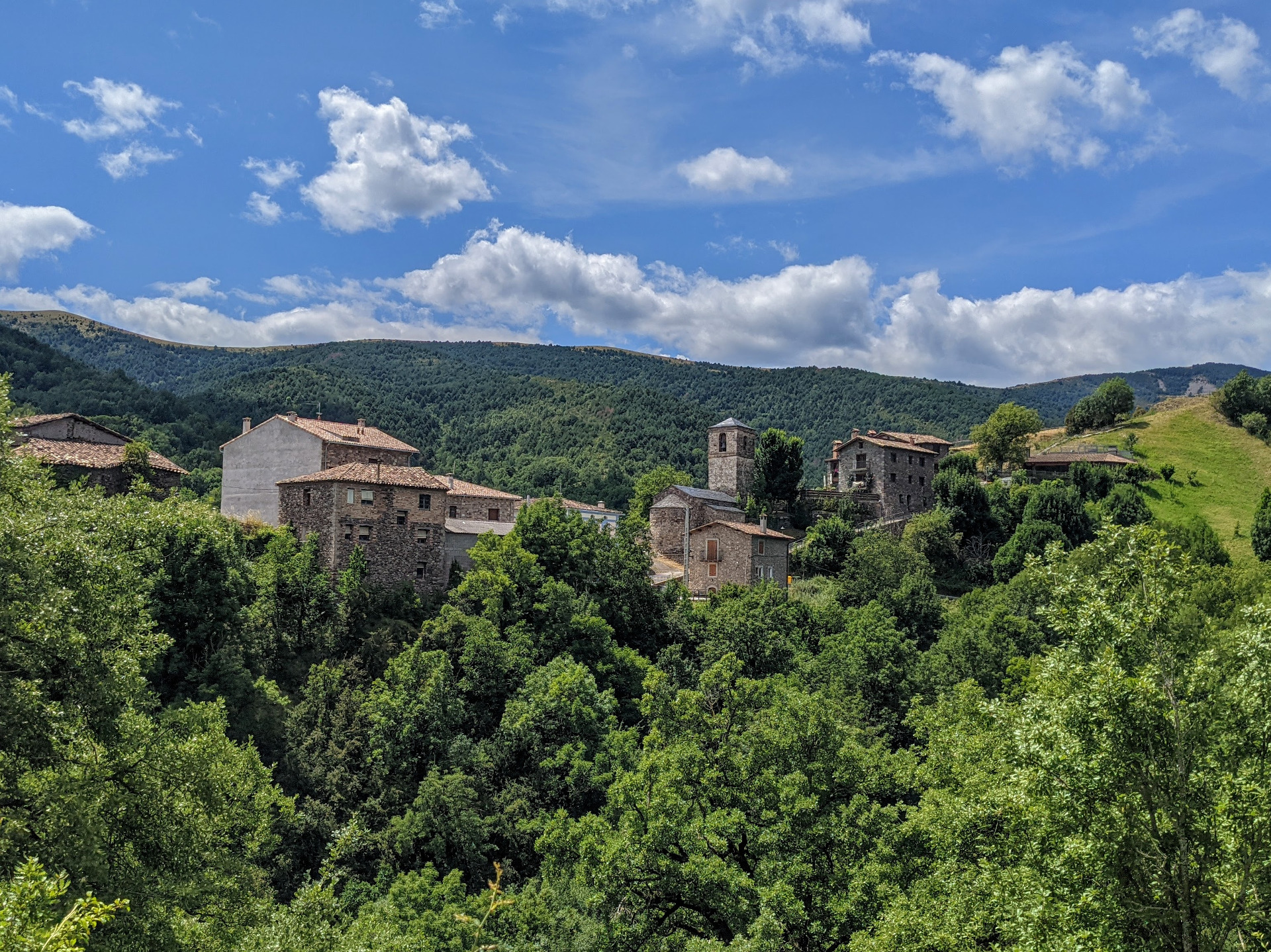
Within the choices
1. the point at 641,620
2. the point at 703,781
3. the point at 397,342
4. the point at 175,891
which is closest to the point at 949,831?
the point at 703,781

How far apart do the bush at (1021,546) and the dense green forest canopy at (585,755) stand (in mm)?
12269

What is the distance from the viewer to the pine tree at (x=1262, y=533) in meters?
57.8

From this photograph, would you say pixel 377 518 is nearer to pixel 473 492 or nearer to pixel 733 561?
pixel 473 492

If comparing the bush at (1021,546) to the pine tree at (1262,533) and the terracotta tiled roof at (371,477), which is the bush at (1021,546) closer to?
the pine tree at (1262,533)

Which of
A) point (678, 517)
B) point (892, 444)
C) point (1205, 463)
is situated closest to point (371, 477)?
point (678, 517)

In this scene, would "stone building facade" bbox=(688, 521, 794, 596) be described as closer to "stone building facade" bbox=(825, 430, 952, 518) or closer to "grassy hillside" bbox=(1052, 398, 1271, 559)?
"stone building facade" bbox=(825, 430, 952, 518)

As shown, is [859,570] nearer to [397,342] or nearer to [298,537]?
[298,537]

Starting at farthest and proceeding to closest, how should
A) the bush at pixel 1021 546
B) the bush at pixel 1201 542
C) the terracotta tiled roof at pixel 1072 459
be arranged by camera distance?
the terracotta tiled roof at pixel 1072 459
the bush at pixel 1021 546
the bush at pixel 1201 542

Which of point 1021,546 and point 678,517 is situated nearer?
point 1021,546

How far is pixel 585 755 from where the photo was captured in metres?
33.1

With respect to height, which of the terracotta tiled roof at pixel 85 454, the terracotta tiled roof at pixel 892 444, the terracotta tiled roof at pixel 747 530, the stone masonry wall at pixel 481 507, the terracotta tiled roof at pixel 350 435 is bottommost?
the terracotta tiled roof at pixel 747 530

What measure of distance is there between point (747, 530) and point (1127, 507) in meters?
30.2

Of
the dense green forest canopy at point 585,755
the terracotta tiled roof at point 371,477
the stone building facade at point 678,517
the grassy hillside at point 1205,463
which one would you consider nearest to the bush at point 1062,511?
the grassy hillside at point 1205,463

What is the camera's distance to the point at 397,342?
188 metres
